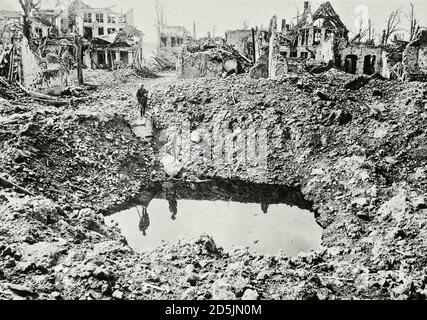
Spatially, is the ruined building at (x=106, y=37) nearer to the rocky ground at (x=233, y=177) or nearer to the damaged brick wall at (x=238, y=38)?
the damaged brick wall at (x=238, y=38)

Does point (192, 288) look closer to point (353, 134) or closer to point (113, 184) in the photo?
point (113, 184)

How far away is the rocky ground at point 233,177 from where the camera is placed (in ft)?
17.2

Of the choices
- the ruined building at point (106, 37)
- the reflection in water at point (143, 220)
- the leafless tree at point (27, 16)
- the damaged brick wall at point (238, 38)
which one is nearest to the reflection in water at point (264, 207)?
the reflection in water at point (143, 220)

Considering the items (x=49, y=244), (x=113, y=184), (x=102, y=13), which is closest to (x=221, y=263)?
(x=49, y=244)

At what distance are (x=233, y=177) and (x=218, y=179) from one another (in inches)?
19.0

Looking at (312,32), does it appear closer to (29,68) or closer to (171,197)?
(29,68)

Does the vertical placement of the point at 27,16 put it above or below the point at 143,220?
above

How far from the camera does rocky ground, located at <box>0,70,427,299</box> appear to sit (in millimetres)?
5230

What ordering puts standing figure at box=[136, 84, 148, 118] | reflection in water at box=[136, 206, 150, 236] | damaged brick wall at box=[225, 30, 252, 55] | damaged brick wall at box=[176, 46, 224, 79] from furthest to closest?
damaged brick wall at box=[225, 30, 252, 55], damaged brick wall at box=[176, 46, 224, 79], standing figure at box=[136, 84, 148, 118], reflection in water at box=[136, 206, 150, 236]

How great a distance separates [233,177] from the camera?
37.3 feet

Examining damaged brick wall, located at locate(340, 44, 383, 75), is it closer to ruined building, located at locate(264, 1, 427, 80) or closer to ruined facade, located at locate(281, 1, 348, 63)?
ruined building, located at locate(264, 1, 427, 80)

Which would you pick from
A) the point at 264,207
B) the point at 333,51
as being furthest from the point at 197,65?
the point at 264,207

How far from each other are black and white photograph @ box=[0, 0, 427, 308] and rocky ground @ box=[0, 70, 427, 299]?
34mm

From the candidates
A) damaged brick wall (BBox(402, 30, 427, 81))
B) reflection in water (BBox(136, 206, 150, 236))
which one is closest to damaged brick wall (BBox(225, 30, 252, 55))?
damaged brick wall (BBox(402, 30, 427, 81))
